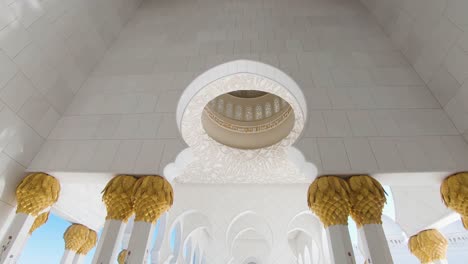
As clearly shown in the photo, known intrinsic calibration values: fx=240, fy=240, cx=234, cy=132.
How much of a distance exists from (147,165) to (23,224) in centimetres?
109

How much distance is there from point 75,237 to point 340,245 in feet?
11.3

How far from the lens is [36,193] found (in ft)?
6.68

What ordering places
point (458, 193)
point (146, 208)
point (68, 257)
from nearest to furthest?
point (458, 193) → point (146, 208) → point (68, 257)

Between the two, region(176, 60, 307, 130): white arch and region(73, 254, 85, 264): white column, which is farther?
region(73, 254, 85, 264): white column

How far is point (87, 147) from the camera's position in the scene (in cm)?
226

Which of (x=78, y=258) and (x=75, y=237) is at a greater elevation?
(x=75, y=237)

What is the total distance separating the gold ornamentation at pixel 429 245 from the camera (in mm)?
2850

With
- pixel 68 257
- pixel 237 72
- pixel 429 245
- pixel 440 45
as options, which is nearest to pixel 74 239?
pixel 68 257

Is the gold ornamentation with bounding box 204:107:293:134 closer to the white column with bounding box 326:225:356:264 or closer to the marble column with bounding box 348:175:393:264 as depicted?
the marble column with bounding box 348:175:393:264

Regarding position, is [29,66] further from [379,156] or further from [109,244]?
[379,156]

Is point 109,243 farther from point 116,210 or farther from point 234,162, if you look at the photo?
point 234,162

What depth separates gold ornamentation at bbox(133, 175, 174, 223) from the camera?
6.44 feet

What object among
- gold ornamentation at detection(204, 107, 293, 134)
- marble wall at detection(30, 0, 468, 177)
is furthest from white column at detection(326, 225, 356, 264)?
gold ornamentation at detection(204, 107, 293, 134)

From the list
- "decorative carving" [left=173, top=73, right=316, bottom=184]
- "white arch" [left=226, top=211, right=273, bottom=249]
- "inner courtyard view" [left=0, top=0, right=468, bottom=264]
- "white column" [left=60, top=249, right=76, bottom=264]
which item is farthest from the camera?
"white arch" [left=226, top=211, right=273, bottom=249]
